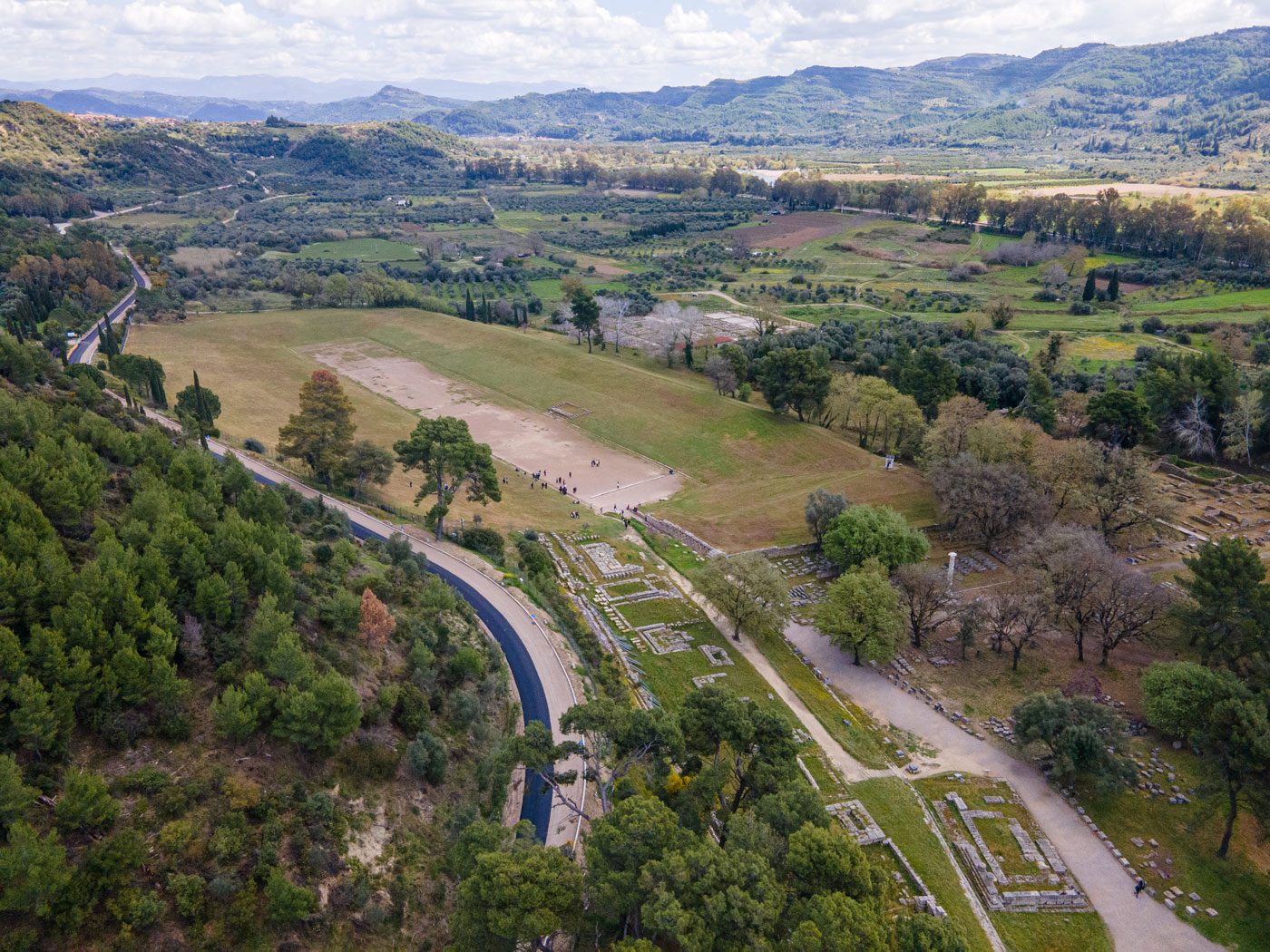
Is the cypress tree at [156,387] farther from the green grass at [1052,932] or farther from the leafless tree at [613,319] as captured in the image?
the green grass at [1052,932]

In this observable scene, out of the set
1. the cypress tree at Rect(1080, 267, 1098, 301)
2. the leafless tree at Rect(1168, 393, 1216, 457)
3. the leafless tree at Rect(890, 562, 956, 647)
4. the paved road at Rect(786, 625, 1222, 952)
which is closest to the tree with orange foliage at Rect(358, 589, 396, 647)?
the paved road at Rect(786, 625, 1222, 952)

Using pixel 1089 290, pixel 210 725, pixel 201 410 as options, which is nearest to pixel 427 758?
pixel 210 725

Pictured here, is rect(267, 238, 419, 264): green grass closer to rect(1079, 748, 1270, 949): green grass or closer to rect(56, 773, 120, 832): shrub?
rect(56, 773, 120, 832): shrub

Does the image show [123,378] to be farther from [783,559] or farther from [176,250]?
[176,250]

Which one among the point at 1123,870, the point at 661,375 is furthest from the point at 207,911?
the point at 661,375

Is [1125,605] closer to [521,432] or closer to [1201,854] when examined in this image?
[1201,854]
